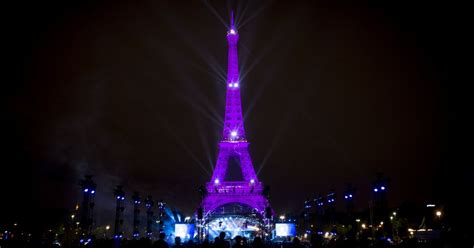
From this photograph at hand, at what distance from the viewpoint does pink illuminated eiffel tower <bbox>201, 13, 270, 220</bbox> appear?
258ft

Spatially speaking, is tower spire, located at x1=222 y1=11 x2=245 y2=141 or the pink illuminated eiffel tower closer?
the pink illuminated eiffel tower

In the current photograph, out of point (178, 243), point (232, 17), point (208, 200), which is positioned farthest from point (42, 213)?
point (178, 243)

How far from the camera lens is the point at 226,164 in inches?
3196

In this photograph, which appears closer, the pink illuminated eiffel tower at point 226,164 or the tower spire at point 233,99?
the pink illuminated eiffel tower at point 226,164

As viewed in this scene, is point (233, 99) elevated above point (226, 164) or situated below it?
above

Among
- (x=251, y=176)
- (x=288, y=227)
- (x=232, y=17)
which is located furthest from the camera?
(x=232, y=17)

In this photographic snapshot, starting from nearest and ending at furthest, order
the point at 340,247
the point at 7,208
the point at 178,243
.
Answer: the point at 340,247 → the point at 178,243 → the point at 7,208

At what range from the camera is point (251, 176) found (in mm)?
80500

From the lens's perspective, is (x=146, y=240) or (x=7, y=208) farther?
(x=7, y=208)

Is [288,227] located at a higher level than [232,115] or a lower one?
lower

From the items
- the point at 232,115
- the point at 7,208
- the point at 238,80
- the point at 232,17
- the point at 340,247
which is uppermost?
the point at 232,17

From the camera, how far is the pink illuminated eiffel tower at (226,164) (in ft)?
258

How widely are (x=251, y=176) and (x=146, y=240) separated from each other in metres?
66.8

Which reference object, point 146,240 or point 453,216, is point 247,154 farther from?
point 146,240
